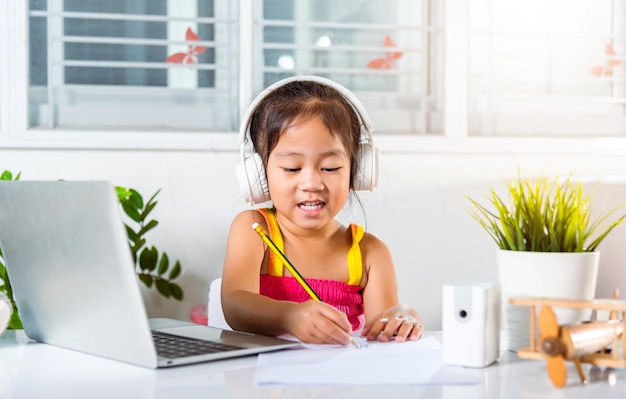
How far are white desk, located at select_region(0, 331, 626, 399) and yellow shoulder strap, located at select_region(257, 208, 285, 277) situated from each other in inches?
23.1

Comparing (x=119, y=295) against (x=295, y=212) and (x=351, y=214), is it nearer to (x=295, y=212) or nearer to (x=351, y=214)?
(x=295, y=212)

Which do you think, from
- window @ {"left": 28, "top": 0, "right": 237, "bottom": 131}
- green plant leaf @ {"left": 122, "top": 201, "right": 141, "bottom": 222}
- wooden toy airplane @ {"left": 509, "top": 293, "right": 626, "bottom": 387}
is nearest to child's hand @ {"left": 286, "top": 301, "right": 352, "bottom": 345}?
wooden toy airplane @ {"left": 509, "top": 293, "right": 626, "bottom": 387}

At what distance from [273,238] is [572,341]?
33.8 inches

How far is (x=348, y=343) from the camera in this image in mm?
1102

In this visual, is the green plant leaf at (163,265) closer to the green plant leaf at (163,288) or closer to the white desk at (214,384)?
the green plant leaf at (163,288)

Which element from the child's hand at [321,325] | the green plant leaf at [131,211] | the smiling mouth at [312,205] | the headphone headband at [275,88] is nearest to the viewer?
the child's hand at [321,325]

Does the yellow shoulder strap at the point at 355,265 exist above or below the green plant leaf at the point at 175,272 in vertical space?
above

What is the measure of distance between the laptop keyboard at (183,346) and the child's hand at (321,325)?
11 cm

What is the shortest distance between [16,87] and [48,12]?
245 mm

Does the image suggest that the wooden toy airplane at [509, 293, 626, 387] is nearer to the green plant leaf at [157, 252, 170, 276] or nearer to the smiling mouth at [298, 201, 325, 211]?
the smiling mouth at [298, 201, 325, 211]

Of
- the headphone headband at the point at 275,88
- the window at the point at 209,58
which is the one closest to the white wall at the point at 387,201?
the window at the point at 209,58

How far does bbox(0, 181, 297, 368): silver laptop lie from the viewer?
0.90 m

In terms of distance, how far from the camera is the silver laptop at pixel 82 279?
90 centimetres

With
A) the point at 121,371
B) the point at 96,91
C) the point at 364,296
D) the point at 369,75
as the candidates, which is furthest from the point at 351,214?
the point at 121,371
